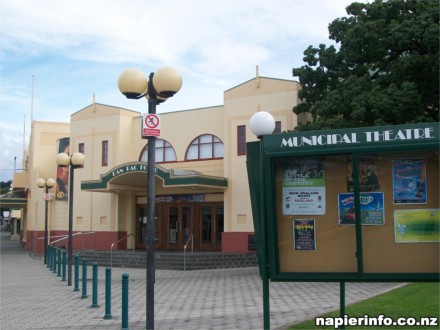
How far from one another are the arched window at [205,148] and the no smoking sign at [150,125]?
1869 centimetres

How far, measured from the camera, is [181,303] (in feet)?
40.9

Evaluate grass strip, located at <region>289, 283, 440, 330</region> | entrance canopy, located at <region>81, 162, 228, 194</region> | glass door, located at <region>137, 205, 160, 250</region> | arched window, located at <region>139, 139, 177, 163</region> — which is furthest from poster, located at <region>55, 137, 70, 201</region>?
grass strip, located at <region>289, 283, 440, 330</region>

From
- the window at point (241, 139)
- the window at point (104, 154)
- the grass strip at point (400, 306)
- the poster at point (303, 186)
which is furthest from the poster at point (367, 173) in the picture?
the window at point (104, 154)

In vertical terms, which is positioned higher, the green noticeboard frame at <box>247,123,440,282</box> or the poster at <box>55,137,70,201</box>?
the poster at <box>55,137,70,201</box>

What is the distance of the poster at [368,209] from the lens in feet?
23.2

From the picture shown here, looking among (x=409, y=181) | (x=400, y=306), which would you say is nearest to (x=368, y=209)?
(x=409, y=181)

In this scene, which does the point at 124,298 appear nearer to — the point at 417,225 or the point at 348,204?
the point at 348,204

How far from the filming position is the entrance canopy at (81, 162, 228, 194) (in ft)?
80.1

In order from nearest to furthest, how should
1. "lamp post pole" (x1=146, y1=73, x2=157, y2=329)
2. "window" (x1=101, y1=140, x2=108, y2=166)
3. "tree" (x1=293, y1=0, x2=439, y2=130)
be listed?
"lamp post pole" (x1=146, y1=73, x2=157, y2=329)
"tree" (x1=293, y1=0, x2=439, y2=130)
"window" (x1=101, y1=140, x2=108, y2=166)

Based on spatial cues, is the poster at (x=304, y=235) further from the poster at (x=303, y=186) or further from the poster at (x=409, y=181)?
the poster at (x=409, y=181)

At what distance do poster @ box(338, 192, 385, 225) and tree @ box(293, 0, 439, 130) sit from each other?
953cm

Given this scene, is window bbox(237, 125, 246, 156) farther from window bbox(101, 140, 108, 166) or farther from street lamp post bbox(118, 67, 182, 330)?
street lamp post bbox(118, 67, 182, 330)

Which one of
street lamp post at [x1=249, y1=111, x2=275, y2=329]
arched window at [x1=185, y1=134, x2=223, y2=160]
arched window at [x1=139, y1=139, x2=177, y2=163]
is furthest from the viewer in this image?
arched window at [x1=139, y1=139, x2=177, y2=163]

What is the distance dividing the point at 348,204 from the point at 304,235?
2.36ft
